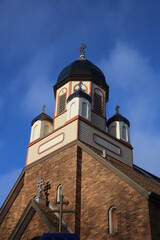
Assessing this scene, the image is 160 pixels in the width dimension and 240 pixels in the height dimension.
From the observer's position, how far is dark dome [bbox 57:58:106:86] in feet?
92.9

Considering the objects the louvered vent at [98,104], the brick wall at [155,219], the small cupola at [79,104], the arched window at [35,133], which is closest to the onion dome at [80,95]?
the small cupola at [79,104]

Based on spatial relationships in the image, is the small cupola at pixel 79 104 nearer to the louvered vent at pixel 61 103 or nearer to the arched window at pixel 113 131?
the louvered vent at pixel 61 103

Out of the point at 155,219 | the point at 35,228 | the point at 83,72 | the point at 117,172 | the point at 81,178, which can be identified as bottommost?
the point at 155,219

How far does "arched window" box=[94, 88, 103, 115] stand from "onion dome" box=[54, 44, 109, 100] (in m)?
0.66

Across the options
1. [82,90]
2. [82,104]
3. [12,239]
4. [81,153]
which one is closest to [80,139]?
[81,153]

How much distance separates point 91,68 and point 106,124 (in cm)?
445

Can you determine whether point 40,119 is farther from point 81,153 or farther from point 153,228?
point 153,228

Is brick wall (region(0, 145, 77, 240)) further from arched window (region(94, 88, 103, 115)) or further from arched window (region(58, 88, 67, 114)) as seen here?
arched window (region(94, 88, 103, 115))

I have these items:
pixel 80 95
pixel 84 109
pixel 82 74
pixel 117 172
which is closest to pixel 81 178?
pixel 117 172

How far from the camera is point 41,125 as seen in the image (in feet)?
89.9

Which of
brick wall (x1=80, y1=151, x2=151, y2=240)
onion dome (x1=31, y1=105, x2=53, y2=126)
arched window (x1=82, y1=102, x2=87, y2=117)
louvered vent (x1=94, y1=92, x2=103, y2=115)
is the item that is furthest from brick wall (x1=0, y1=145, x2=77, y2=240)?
louvered vent (x1=94, y1=92, x2=103, y2=115)

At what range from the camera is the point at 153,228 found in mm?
16312

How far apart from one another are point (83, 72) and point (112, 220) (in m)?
13.2

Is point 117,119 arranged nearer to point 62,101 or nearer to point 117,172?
point 62,101
